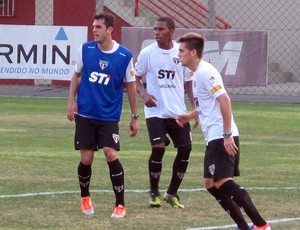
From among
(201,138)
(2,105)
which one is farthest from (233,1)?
(201,138)

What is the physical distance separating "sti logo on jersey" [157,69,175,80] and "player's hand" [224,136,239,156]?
2.64m

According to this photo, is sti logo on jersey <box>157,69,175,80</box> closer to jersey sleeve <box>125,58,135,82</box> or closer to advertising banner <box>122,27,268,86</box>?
jersey sleeve <box>125,58,135,82</box>

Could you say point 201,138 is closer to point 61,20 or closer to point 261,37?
point 261,37

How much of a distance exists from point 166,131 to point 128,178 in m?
1.67

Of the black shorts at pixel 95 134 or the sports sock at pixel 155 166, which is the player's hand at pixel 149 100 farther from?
the black shorts at pixel 95 134

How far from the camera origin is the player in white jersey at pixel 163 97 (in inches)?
447

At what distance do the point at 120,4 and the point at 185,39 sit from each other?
70.4 feet

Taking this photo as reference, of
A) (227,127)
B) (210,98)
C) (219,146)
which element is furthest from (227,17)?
(227,127)

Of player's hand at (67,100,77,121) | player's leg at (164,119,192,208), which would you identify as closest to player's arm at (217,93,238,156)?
player's hand at (67,100,77,121)

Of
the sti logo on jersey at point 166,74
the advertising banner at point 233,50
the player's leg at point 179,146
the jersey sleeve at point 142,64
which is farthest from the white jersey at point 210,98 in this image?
the advertising banner at point 233,50

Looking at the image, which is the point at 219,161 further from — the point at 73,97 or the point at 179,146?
the point at 179,146

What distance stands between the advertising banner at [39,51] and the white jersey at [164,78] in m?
13.9

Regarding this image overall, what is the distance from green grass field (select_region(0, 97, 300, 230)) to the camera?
10109 mm

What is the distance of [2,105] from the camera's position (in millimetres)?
22734
